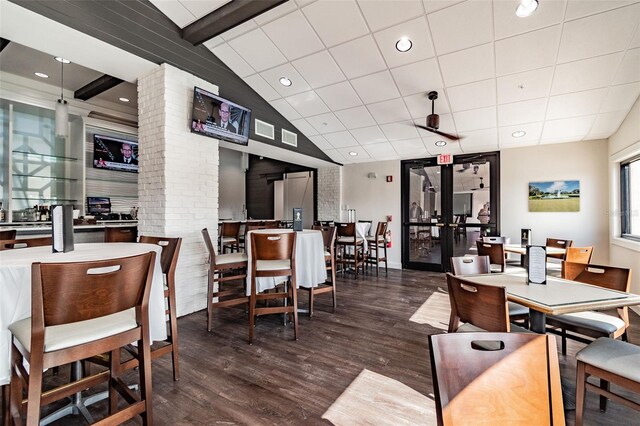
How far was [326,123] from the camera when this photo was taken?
5.36 m

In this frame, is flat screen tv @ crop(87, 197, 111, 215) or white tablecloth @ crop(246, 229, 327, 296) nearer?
white tablecloth @ crop(246, 229, 327, 296)

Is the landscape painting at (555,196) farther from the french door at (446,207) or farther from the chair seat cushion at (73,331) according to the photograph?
the chair seat cushion at (73,331)

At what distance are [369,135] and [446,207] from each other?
227 cm

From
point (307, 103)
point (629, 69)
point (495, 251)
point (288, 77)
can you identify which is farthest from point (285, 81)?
point (629, 69)

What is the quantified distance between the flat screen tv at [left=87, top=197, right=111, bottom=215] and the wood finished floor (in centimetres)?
353

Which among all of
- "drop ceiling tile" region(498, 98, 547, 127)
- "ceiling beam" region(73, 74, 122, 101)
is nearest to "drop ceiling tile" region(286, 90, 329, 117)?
"ceiling beam" region(73, 74, 122, 101)

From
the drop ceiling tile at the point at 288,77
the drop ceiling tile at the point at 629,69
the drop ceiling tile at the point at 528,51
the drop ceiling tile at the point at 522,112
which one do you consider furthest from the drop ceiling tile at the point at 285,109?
the drop ceiling tile at the point at 629,69

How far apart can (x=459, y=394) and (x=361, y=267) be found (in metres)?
5.81

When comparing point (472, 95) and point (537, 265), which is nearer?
point (537, 265)

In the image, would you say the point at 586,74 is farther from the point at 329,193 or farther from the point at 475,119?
the point at 329,193

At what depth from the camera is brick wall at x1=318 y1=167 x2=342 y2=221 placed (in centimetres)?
726

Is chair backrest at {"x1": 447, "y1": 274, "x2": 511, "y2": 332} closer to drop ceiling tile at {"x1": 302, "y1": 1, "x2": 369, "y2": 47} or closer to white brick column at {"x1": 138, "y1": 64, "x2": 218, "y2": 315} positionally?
drop ceiling tile at {"x1": 302, "y1": 1, "x2": 369, "y2": 47}

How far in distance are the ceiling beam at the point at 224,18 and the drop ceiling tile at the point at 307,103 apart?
5.12ft

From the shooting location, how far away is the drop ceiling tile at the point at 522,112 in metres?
4.07
